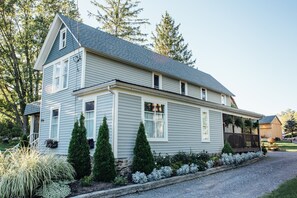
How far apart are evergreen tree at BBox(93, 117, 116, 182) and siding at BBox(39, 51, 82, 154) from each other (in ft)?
11.0

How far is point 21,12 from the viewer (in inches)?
882

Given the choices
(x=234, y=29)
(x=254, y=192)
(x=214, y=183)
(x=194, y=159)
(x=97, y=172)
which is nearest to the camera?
(x=254, y=192)

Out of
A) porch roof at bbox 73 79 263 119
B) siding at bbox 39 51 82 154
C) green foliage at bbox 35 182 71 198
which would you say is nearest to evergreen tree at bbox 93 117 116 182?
green foliage at bbox 35 182 71 198

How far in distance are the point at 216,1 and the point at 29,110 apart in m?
14.2

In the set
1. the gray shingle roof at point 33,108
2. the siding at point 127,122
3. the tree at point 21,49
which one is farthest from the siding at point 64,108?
the tree at point 21,49

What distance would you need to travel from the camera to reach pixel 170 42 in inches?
1367

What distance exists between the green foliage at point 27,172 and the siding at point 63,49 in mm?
6709

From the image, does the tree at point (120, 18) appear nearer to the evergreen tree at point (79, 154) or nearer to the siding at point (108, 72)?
the siding at point (108, 72)

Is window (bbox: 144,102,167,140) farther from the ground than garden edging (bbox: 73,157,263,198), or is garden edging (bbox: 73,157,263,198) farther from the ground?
window (bbox: 144,102,167,140)

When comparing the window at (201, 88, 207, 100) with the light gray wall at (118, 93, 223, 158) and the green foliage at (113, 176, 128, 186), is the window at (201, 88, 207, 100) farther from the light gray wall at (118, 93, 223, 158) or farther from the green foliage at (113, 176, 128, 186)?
the green foliage at (113, 176, 128, 186)

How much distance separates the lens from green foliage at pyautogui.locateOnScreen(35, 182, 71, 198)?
5.94m

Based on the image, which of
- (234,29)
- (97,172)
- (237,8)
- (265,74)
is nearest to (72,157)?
(97,172)

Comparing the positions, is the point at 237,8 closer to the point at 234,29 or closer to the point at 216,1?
the point at 216,1

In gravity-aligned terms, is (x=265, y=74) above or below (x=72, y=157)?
above
